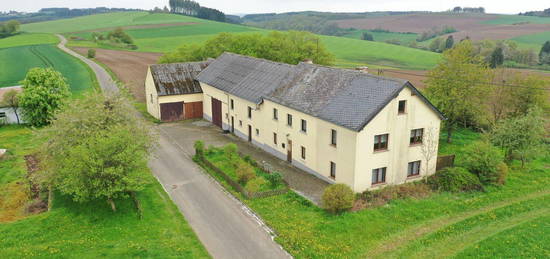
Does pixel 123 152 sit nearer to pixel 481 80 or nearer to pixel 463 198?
pixel 463 198

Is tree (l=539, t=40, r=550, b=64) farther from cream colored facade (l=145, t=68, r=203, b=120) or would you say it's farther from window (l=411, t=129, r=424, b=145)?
cream colored facade (l=145, t=68, r=203, b=120)

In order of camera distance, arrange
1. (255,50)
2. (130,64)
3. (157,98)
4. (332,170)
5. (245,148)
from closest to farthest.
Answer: (332,170)
(245,148)
(157,98)
(255,50)
(130,64)

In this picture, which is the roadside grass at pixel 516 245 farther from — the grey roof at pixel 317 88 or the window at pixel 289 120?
the window at pixel 289 120

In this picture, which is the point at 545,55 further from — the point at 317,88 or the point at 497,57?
the point at 317,88

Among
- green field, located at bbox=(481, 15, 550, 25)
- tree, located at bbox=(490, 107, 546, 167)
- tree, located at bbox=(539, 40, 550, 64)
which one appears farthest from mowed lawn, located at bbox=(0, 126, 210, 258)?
green field, located at bbox=(481, 15, 550, 25)

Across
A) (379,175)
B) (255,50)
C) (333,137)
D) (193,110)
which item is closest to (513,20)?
(255,50)

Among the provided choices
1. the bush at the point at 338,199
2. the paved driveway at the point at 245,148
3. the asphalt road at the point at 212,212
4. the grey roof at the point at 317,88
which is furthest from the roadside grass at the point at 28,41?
the bush at the point at 338,199
